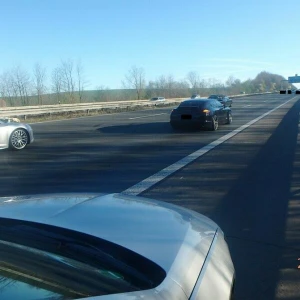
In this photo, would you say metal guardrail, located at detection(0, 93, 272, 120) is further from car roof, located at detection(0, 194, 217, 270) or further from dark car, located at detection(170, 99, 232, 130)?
car roof, located at detection(0, 194, 217, 270)

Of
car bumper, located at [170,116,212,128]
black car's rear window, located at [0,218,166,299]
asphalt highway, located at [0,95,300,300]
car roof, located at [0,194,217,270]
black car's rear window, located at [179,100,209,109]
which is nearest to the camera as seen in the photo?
black car's rear window, located at [0,218,166,299]

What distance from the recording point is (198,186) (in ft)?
25.9

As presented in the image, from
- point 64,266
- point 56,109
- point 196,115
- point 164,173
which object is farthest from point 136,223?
point 56,109

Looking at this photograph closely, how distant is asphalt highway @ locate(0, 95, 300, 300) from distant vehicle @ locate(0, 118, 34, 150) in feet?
1.08

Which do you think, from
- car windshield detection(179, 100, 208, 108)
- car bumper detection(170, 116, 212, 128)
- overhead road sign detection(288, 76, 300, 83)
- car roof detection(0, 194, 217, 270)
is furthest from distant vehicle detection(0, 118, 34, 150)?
overhead road sign detection(288, 76, 300, 83)

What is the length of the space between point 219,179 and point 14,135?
7.30 metres

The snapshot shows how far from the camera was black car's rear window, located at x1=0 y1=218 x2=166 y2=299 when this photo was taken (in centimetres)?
196

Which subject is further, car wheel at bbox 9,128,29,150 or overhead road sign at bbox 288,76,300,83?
overhead road sign at bbox 288,76,300,83

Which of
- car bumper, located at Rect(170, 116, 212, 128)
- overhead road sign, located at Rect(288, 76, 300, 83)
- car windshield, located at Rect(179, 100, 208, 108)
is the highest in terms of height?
overhead road sign, located at Rect(288, 76, 300, 83)

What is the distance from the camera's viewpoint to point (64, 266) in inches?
86.5

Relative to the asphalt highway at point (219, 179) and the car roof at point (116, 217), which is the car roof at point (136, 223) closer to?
the car roof at point (116, 217)

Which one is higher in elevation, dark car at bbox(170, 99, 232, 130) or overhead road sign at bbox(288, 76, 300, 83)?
overhead road sign at bbox(288, 76, 300, 83)

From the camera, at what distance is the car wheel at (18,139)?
1301 cm

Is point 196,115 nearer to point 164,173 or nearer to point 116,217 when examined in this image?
point 164,173
